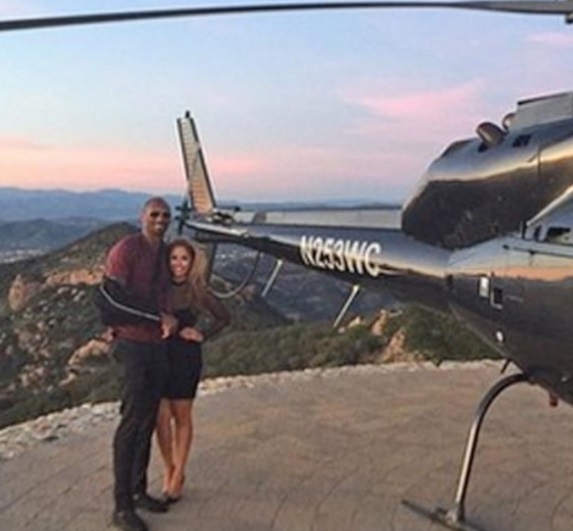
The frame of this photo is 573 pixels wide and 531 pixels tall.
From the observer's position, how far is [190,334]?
207 inches

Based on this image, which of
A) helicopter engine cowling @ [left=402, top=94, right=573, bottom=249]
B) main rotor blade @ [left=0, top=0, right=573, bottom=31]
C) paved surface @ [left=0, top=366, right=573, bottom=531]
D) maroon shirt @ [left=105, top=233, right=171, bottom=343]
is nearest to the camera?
main rotor blade @ [left=0, top=0, right=573, bottom=31]

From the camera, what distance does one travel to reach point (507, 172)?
487 cm

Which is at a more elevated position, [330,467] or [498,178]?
[498,178]

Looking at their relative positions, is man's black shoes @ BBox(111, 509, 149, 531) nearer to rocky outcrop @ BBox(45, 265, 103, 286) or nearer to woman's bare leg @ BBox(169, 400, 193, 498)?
woman's bare leg @ BBox(169, 400, 193, 498)

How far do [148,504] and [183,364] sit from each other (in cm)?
85

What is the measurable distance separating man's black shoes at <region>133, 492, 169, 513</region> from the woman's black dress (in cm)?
61

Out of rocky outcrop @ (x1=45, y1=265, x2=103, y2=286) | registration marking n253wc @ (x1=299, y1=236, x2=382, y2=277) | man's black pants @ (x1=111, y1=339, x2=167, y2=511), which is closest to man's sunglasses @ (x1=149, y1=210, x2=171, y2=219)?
man's black pants @ (x1=111, y1=339, x2=167, y2=511)

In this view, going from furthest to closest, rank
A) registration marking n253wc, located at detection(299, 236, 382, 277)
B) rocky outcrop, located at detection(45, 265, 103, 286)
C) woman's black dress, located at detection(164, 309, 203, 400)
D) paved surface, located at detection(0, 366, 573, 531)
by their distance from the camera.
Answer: rocky outcrop, located at detection(45, 265, 103, 286)
registration marking n253wc, located at detection(299, 236, 382, 277)
paved surface, located at detection(0, 366, 573, 531)
woman's black dress, located at detection(164, 309, 203, 400)

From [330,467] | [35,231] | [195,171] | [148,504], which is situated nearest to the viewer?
[148,504]

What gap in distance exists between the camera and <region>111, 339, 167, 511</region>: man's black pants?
16.5ft

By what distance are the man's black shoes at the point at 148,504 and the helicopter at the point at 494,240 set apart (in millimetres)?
1429

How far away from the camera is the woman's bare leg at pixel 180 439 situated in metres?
5.46

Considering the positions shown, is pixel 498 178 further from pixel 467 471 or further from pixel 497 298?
pixel 467 471

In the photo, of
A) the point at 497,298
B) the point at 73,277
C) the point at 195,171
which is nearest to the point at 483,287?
the point at 497,298
